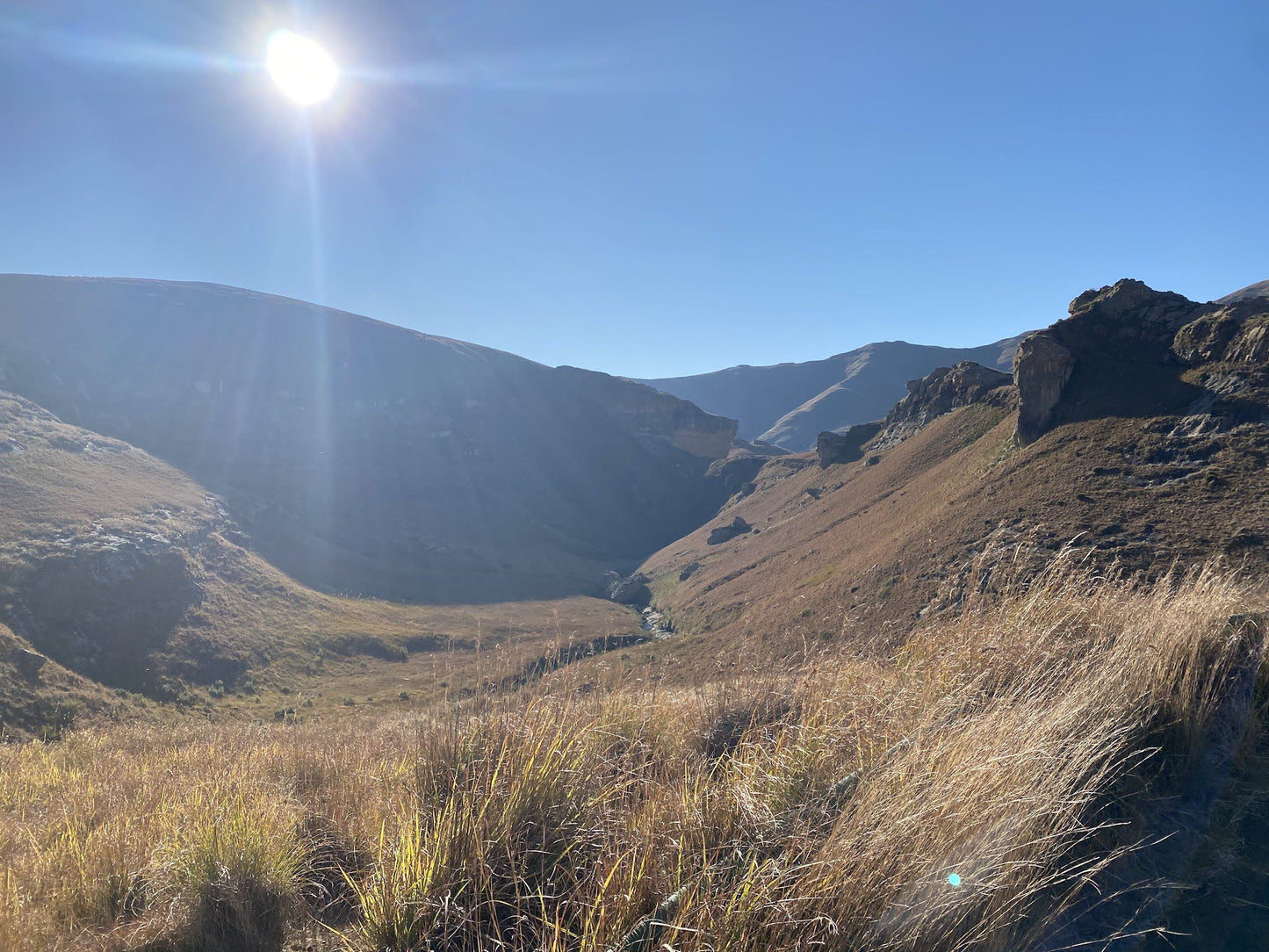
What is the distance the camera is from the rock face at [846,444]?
261 ft

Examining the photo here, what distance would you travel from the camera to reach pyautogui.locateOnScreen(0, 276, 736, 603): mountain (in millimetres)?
80188

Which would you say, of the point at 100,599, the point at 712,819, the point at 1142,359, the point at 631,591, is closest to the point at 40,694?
the point at 100,599

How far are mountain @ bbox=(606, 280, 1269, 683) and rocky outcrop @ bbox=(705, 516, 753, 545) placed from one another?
2166cm

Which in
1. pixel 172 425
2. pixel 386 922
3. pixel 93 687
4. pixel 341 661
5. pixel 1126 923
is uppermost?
pixel 172 425

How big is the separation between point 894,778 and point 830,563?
45.1 meters

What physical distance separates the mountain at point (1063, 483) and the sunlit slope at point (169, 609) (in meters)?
15.4

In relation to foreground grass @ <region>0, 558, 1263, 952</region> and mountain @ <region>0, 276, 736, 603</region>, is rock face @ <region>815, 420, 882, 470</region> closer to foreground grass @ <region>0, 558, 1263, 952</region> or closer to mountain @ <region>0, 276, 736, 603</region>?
mountain @ <region>0, 276, 736, 603</region>

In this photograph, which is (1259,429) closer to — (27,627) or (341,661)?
(341,661)

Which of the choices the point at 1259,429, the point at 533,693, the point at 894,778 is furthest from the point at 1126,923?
the point at 1259,429

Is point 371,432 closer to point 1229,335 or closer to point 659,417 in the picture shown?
point 659,417

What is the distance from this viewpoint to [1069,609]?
5.32 metres

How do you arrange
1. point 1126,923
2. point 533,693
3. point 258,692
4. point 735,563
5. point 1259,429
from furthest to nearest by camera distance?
point 735,563
point 258,692
point 1259,429
point 533,693
point 1126,923

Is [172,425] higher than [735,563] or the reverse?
higher

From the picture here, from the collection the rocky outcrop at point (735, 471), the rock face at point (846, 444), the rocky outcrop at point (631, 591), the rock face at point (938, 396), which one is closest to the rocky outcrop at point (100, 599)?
the rocky outcrop at point (631, 591)
